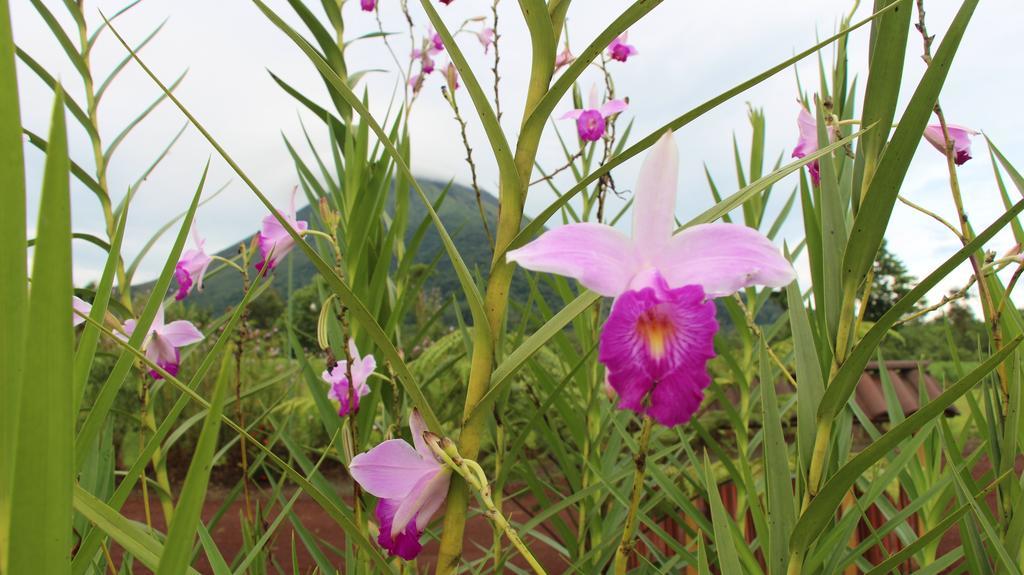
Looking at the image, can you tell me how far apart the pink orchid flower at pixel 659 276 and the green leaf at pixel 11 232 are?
0.99 ft

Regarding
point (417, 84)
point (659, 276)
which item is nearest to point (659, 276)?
point (659, 276)

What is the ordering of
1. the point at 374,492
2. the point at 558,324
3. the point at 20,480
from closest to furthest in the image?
the point at 20,480
the point at 558,324
the point at 374,492

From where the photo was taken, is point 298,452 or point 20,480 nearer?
point 20,480

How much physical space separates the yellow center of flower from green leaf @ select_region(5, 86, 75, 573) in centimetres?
39

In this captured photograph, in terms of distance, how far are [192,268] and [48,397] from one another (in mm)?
1102

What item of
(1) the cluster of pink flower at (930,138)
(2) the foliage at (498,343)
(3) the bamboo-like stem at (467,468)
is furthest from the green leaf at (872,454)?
(1) the cluster of pink flower at (930,138)

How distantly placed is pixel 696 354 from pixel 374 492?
32cm

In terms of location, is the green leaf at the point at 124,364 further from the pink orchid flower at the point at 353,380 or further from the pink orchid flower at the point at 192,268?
the pink orchid flower at the point at 192,268

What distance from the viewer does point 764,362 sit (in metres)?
0.66

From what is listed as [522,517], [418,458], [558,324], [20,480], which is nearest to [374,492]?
[418,458]

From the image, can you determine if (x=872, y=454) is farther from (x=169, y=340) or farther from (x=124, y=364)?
(x=169, y=340)

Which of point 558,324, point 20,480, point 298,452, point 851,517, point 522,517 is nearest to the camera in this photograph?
point 20,480

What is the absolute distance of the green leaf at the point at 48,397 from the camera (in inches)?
10.6

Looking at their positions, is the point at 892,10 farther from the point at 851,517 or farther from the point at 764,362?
the point at 851,517
